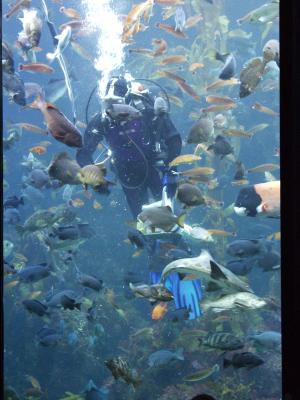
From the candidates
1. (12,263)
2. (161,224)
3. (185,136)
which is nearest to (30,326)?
(12,263)

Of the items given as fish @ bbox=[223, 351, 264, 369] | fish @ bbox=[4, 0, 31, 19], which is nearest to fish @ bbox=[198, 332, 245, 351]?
fish @ bbox=[223, 351, 264, 369]

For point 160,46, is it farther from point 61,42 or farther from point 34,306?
point 34,306

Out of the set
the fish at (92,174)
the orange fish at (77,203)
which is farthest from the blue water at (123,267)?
the fish at (92,174)

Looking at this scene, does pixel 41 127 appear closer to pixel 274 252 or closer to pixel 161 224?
pixel 161 224

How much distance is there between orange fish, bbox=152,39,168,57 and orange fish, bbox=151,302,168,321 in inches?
64.6

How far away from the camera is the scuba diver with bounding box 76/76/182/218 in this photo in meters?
2.91

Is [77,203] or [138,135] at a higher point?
[138,135]

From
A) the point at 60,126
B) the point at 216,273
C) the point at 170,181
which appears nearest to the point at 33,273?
the point at 60,126

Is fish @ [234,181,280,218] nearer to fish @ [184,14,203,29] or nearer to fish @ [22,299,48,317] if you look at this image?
fish @ [184,14,203,29]

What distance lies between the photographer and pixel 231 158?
312 cm

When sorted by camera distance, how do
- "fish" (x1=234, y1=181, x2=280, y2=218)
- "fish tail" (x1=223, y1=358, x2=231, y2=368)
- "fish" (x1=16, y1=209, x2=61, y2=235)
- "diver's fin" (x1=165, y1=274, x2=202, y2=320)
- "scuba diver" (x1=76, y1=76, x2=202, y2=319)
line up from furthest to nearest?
"fish" (x1=16, y1=209, x2=61, y2=235)
"scuba diver" (x1=76, y1=76, x2=202, y2=319)
"diver's fin" (x1=165, y1=274, x2=202, y2=320)
"fish tail" (x1=223, y1=358, x2=231, y2=368)
"fish" (x1=234, y1=181, x2=280, y2=218)

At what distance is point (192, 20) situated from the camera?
3.00 m

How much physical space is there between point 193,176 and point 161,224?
376mm

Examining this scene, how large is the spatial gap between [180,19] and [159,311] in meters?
1.90
